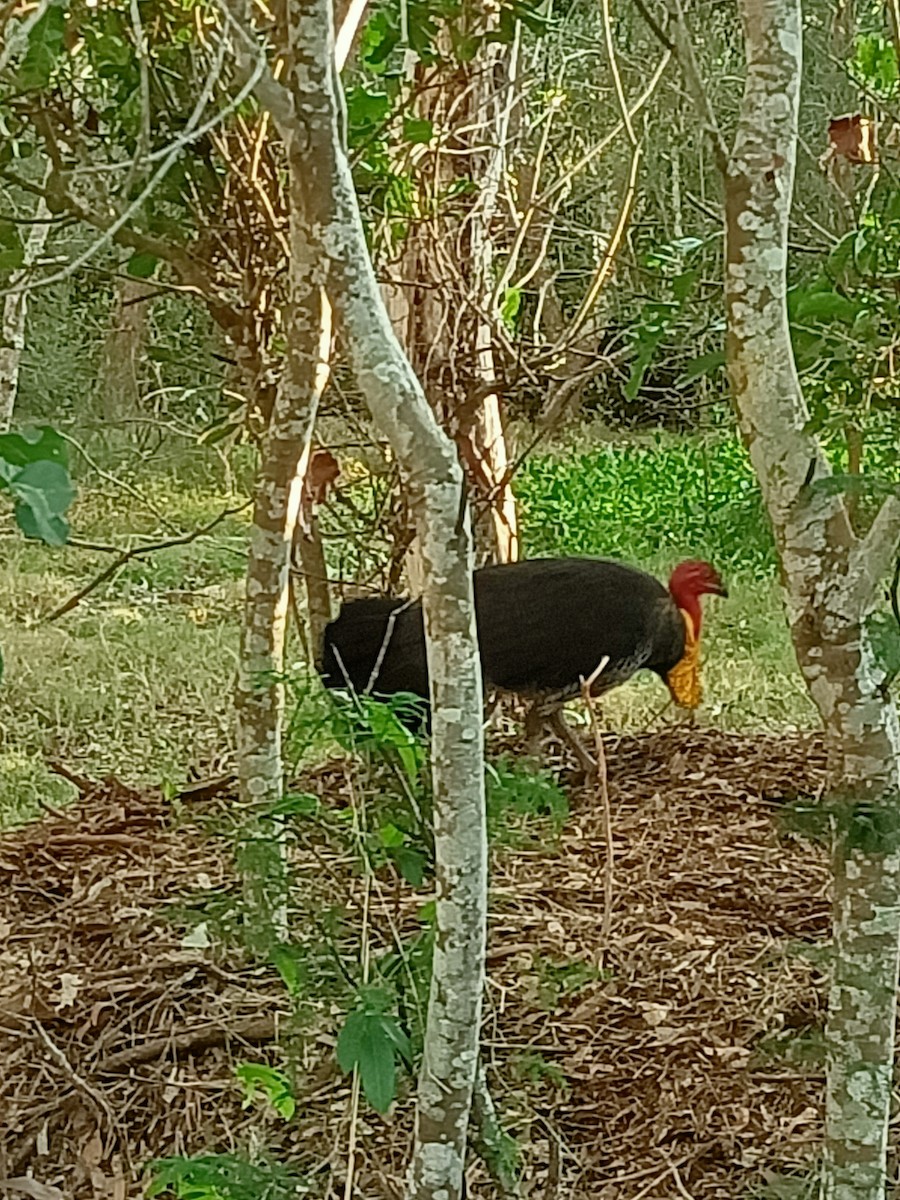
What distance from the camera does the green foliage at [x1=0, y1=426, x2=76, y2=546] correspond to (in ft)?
2.81

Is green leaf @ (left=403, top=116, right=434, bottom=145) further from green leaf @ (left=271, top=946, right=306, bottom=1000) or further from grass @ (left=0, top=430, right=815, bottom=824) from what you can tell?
green leaf @ (left=271, top=946, right=306, bottom=1000)

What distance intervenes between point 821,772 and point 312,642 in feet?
3.54

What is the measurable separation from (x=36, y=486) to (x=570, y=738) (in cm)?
268

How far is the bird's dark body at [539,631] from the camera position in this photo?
10.4 ft

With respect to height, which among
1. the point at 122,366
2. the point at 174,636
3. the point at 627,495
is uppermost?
the point at 122,366

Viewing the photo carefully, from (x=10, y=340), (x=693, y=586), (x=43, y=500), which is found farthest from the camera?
(x=693, y=586)

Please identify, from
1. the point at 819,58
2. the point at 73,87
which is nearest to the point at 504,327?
the point at 73,87

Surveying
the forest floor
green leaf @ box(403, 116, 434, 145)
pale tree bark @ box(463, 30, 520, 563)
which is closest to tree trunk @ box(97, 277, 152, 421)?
pale tree bark @ box(463, 30, 520, 563)

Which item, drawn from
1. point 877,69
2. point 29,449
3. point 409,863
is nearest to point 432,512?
point 409,863

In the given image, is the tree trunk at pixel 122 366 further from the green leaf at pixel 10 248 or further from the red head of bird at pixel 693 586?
the green leaf at pixel 10 248

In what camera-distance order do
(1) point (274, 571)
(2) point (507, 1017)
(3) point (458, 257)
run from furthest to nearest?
(3) point (458, 257) → (2) point (507, 1017) → (1) point (274, 571)

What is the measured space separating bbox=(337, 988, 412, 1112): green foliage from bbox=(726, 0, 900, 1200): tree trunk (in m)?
0.42

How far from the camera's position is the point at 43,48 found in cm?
198

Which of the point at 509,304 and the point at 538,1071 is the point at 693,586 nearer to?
the point at 509,304
